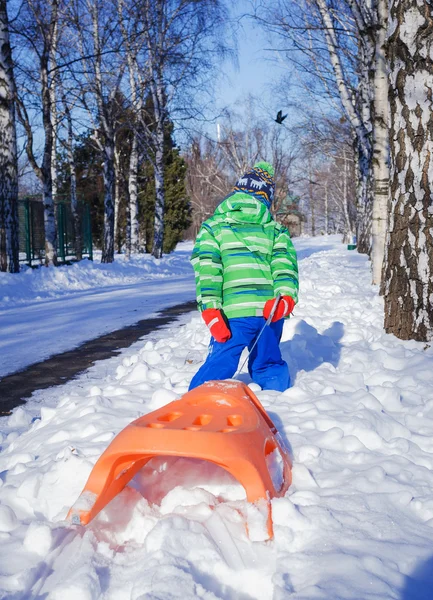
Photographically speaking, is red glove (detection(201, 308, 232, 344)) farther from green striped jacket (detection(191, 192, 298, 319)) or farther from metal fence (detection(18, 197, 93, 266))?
metal fence (detection(18, 197, 93, 266))

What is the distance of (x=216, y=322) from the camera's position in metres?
3.89

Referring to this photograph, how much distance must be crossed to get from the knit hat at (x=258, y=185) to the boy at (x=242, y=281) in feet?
0.13

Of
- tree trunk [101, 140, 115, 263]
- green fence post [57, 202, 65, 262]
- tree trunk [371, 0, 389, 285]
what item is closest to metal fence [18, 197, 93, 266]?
green fence post [57, 202, 65, 262]

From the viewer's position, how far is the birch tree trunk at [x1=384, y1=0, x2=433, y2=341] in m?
5.25

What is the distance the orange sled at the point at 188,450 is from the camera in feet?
7.68

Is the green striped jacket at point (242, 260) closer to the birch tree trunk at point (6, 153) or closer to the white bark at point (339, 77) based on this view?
the birch tree trunk at point (6, 153)

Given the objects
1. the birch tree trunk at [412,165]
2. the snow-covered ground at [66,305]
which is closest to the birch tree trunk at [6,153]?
the snow-covered ground at [66,305]

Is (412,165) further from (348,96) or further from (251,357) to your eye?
(348,96)

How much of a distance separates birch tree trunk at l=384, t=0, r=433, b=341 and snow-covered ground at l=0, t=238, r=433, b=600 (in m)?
1.01

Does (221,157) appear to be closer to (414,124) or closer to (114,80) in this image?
(114,80)

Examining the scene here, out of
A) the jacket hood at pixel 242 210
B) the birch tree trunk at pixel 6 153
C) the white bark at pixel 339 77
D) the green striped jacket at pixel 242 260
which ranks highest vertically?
the white bark at pixel 339 77

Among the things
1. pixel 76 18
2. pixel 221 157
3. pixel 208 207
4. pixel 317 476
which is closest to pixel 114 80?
pixel 76 18

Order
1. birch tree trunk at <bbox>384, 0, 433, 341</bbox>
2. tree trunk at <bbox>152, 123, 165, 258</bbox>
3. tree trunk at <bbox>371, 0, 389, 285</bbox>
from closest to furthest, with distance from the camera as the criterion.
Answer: birch tree trunk at <bbox>384, 0, 433, 341</bbox>
tree trunk at <bbox>371, 0, 389, 285</bbox>
tree trunk at <bbox>152, 123, 165, 258</bbox>

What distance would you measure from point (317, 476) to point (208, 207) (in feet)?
175
